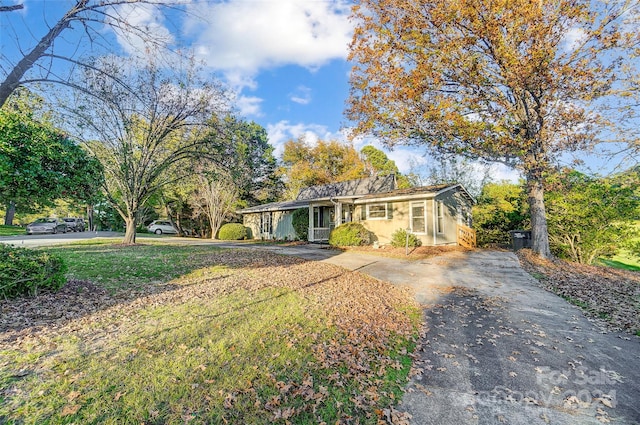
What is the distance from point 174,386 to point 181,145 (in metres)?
15.2

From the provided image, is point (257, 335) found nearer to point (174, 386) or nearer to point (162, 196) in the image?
point (174, 386)

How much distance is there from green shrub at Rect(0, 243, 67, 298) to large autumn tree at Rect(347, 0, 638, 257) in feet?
39.1

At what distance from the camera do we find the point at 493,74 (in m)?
11.2

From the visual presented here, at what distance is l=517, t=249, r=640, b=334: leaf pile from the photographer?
17.4 feet

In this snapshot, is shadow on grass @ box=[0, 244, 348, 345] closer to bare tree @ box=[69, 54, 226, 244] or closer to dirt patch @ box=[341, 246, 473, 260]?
dirt patch @ box=[341, 246, 473, 260]

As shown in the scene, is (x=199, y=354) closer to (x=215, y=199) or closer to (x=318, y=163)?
(x=215, y=199)

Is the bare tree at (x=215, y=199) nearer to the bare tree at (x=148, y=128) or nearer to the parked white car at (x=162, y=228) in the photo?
the parked white car at (x=162, y=228)

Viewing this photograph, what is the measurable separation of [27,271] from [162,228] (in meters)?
30.2

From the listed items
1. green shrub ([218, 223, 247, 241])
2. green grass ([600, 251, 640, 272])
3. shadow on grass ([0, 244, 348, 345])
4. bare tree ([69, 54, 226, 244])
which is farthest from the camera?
green shrub ([218, 223, 247, 241])

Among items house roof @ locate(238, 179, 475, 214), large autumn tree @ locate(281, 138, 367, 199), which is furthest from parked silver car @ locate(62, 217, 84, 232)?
large autumn tree @ locate(281, 138, 367, 199)

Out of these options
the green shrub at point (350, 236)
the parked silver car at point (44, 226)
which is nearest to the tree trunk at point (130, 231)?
the green shrub at point (350, 236)

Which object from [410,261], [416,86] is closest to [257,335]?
[410,261]

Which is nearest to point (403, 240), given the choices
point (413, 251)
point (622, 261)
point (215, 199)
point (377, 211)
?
point (413, 251)

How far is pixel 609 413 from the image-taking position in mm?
2781
